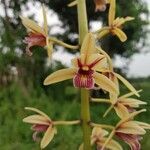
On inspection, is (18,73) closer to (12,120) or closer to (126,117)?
(12,120)

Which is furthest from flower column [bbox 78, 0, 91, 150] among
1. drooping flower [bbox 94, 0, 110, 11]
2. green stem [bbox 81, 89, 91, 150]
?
drooping flower [bbox 94, 0, 110, 11]

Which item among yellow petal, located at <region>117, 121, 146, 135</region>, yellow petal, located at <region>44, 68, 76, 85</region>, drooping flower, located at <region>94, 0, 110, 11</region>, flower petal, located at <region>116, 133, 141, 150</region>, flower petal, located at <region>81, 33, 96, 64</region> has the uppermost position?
drooping flower, located at <region>94, 0, 110, 11</region>

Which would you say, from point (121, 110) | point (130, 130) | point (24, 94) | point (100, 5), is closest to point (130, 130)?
point (130, 130)

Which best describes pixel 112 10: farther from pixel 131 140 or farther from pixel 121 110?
pixel 131 140

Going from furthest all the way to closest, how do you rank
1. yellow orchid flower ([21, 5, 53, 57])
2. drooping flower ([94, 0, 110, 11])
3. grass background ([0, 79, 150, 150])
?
1. grass background ([0, 79, 150, 150])
2. drooping flower ([94, 0, 110, 11])
3. yellow orchid flower ([21, 5, 53, 57])

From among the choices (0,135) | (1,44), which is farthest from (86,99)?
(1,44)

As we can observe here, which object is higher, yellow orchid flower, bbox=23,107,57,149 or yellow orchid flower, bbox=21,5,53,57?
yellow orchid flower, bbox=21,5,53,57

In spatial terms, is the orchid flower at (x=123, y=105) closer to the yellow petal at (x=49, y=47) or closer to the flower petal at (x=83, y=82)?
the flower petal at (x=83, y=82)

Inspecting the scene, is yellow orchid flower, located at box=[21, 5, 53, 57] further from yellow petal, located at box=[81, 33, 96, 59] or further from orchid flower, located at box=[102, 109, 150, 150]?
orchid flower, located at box=[102, 109, 150, 150]
